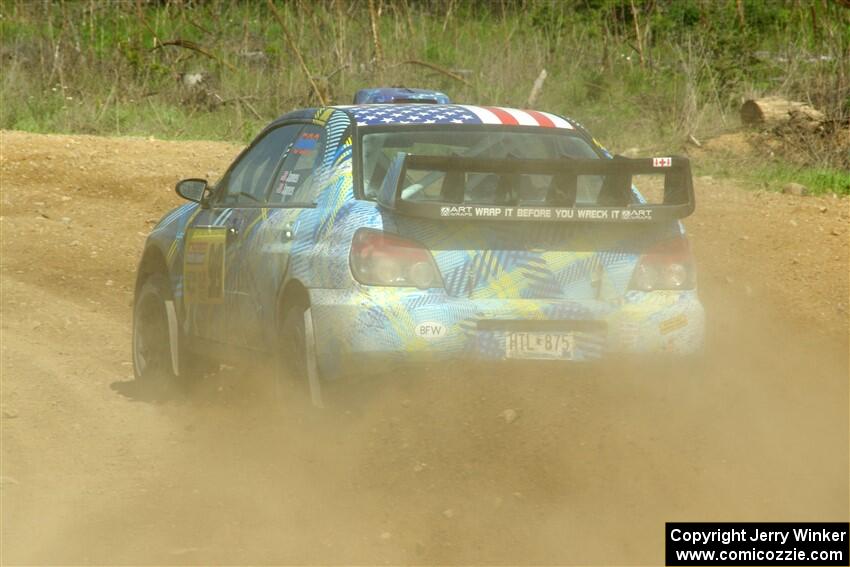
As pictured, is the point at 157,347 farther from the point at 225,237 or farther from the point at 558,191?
the point at 558,191

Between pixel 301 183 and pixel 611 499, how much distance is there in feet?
7.19

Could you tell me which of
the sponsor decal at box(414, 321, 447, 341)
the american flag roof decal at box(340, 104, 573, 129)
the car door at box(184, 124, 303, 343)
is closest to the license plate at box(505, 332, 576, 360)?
the sponsor decal at box(414, 321, 447, 341)

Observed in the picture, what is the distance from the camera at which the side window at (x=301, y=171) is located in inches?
255

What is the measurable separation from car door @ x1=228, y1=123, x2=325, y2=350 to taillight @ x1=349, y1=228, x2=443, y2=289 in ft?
1.89

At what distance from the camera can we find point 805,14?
20828mm

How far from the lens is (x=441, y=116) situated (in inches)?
265

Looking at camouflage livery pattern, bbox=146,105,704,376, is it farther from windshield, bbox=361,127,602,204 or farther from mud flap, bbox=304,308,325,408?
windshield, bbox=361,127,602,204

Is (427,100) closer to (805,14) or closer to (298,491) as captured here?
(298,491)

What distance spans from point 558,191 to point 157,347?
2.97 metres

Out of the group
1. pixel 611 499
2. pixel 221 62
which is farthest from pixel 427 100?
pixel 221 62

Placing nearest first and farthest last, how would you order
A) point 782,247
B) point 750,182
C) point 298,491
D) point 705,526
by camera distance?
point 705,526 → point 298,491 → point 782,247 → point 750,182

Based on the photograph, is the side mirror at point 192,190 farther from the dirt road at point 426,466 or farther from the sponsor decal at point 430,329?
the sponsor decal at point 430,329

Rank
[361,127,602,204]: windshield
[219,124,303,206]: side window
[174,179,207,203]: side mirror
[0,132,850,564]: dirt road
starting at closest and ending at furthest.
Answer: [0,132,850,564]: dirt road → [361,127,602,204]: windshield → [219,124,303,206]: side window → [174,179,207,203]: side mirror

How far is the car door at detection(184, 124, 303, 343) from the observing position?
6918 millimetres
